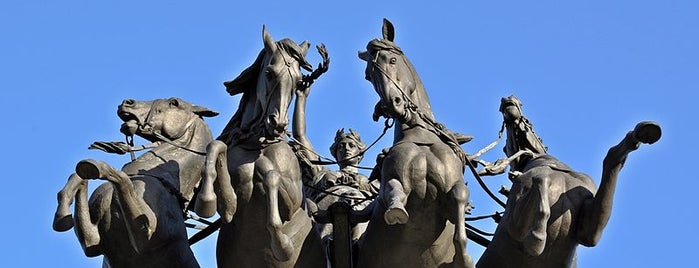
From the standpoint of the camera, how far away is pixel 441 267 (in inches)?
659

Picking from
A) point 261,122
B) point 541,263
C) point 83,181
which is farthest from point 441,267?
point 83,181

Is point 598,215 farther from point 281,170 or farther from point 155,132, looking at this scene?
point 155,132

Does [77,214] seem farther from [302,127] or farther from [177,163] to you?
[302,127]

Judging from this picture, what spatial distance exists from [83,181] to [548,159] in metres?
4.31

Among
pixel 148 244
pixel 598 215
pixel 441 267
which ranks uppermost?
pixel 598 215

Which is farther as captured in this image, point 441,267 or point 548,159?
point 548,159

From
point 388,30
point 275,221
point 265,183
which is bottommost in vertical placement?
point 275,221

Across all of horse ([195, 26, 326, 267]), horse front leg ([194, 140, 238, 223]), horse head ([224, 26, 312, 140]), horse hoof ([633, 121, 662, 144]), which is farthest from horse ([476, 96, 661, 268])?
horse front leg ([194, 140, 238, 223])

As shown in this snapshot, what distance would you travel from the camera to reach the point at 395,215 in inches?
621

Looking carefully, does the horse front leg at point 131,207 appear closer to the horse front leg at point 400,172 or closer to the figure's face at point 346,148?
the horse front leg at point 400,172

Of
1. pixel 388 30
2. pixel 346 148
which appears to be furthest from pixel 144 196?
pixel 346 148

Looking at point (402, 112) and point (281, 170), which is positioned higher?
point (402, 112)

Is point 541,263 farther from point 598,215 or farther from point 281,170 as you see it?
point 281,170

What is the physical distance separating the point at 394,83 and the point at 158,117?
236cm
